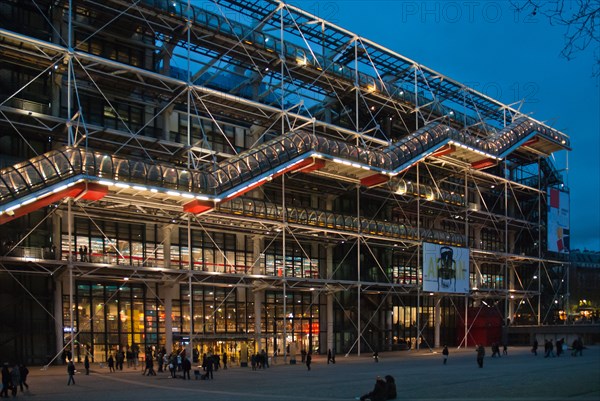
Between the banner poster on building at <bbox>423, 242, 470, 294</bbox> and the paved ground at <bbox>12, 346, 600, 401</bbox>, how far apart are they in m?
13.2

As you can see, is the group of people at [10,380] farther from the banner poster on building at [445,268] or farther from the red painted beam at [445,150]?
the red painted beam at [445,150]

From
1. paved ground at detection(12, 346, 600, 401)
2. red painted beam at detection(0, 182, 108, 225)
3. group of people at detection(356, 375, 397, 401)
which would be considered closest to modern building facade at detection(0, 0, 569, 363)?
red painted beam at detection(0, 182, 108, 225)

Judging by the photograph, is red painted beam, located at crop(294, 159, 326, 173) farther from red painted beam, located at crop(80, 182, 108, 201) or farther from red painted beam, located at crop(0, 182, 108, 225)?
red painted beam, located at crop(0, 182, 108, 225)

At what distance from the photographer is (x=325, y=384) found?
68.9 ft

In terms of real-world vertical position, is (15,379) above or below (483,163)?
below

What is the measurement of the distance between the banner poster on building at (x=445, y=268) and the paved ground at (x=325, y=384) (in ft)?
43.2

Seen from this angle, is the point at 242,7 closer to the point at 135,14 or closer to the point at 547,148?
the point at 135,14

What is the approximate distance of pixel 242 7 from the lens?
34906 mm

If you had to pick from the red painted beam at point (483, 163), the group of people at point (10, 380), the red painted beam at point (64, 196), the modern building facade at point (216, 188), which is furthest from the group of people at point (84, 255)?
the red painted beam at point (483, 163)

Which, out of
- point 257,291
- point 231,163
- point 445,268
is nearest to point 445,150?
point 445,268

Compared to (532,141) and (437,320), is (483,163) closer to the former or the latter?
(532,141)

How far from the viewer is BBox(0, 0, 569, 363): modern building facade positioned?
27.7m

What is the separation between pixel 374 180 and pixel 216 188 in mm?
10697

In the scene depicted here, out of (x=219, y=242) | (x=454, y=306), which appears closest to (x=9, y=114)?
(x=219, y=242)
